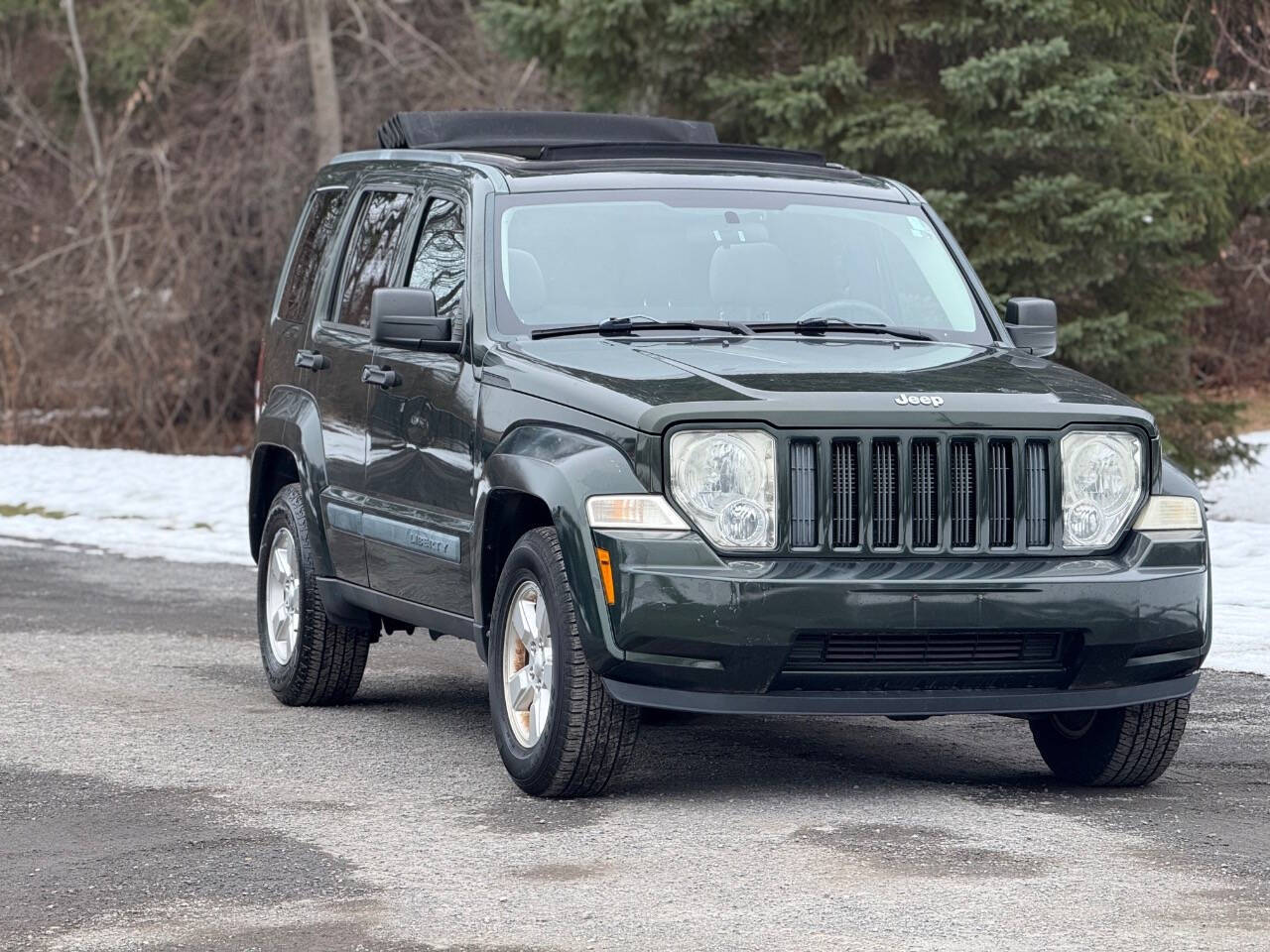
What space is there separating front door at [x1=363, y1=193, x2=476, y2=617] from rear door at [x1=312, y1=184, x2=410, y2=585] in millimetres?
141

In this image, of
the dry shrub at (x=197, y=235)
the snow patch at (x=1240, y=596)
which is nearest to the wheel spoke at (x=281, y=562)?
the snow patch at (x=1240, y=596)

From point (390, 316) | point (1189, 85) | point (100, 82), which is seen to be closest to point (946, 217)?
point (1189, 85)

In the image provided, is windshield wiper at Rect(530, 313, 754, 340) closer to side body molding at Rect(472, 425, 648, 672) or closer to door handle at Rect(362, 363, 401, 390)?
side body molding at Rect(472, 425, 648, 672)

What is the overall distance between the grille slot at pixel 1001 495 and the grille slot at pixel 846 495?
0.40 m

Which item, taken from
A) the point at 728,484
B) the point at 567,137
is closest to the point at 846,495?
the point at 728,484

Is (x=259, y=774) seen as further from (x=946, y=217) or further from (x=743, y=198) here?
(x=946, y=217)

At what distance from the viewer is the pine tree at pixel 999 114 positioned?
16.8m

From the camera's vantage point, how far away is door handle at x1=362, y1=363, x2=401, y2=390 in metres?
8.34

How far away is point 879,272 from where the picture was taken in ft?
27.0

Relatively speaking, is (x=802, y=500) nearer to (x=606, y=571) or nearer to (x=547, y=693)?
(x=606, y=571)

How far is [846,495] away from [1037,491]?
60 centimetres

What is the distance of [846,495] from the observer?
21.9ft

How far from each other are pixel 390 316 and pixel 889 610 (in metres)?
2.11

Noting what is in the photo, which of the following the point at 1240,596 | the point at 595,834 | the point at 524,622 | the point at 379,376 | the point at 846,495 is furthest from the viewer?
the point at 1240,596
